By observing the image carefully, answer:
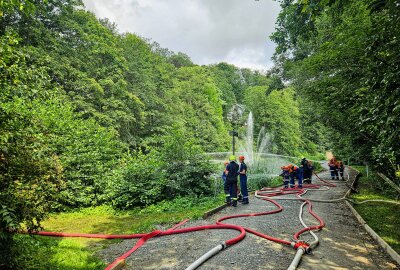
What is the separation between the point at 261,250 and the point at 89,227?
5.33 metres

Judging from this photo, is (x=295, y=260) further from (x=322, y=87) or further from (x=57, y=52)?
(x=57, y=52)

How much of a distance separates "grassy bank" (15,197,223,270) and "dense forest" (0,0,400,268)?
635 millimetres

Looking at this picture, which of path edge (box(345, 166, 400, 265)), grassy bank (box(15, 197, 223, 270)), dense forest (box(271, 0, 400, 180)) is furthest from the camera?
path edge (box(345, 166, 400, 265))

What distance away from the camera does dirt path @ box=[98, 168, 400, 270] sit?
187 inches

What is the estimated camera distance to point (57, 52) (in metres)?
20.3

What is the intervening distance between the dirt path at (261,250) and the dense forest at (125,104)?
1948 millimetres

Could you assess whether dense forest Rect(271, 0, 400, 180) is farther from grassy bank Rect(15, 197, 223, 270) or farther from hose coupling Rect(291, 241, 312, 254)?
grassy bank Rect(15, 197, 223, 270)

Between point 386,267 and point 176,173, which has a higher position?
point 176,173

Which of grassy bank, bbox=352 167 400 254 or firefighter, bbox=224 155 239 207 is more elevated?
firefighter, bbox=224 155 239 207

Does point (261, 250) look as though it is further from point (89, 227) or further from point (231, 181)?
point (89, 227)

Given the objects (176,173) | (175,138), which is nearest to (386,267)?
Answer: (176,173)

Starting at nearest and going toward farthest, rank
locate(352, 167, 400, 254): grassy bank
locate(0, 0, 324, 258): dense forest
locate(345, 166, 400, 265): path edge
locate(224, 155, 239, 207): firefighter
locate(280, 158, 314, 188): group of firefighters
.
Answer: locate(0, 0, 324, 258): dense forest < locate(345, 166, 400, 265): path edge < locate(352, 167, 400, 254): grassy bank < locate(224, 155, 239, 207): firefighter < locate(280, 158, 314, 188): group of firefighters

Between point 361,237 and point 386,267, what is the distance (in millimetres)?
1907

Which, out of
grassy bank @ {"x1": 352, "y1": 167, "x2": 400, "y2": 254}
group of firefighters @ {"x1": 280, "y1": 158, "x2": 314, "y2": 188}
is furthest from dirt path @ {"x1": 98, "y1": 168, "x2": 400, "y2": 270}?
group of firefighters @ {"x1": 280, "y1": 158, "x2": 314, "y2": 188}
